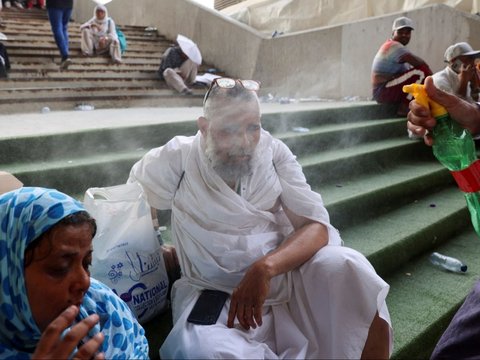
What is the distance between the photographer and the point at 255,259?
7.04 ft

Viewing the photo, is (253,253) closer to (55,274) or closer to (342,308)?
(342,308)

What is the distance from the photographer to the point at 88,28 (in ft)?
29.6

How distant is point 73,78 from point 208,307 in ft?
21.1

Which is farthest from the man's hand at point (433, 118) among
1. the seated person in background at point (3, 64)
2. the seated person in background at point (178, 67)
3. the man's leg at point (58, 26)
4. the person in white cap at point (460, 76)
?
the man's leg at point (58, 26)

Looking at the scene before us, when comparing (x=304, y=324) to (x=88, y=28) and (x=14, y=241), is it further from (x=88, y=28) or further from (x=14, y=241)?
(x=88, y=28)

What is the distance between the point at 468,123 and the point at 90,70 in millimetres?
7420

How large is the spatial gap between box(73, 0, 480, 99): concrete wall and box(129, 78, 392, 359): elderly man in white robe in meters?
5.91

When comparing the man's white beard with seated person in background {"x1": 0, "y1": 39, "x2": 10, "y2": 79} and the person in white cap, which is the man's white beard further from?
seated person in background {"x1": 0, "y1": 39, "x2": 10, "y2": 79}

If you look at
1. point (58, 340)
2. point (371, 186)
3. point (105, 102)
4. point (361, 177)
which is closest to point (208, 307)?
point (58, 340)

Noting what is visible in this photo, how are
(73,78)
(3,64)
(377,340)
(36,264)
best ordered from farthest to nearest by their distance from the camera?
(73,78), (3,64), (377,340), (36,264)

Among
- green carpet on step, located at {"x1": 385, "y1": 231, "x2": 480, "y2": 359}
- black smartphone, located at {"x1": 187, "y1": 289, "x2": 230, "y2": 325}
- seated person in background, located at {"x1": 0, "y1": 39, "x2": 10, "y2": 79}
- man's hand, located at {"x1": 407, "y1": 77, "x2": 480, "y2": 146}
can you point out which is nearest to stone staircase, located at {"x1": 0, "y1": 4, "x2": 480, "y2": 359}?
green carpet on step, located at {"x1": 385, "y1": 231, "x2": 480, "y2": 359}

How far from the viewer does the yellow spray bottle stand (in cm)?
173

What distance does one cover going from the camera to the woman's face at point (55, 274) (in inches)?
53.7

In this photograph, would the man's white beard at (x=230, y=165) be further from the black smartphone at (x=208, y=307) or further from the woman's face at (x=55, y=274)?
the woman's face at (x=55, y=274)
